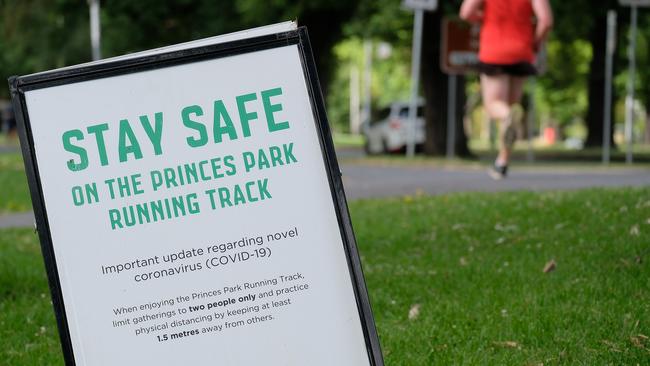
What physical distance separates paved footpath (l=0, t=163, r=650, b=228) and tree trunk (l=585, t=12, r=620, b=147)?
51.8 feet

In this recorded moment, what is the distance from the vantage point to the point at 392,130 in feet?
96.1

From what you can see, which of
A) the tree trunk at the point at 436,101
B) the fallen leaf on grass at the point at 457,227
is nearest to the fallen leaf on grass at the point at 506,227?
the fallen leaf on grass at the point at 457,227

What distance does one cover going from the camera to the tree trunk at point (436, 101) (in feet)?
82.3

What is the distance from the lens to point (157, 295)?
3.32 meters

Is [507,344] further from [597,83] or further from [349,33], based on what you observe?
[597,83]

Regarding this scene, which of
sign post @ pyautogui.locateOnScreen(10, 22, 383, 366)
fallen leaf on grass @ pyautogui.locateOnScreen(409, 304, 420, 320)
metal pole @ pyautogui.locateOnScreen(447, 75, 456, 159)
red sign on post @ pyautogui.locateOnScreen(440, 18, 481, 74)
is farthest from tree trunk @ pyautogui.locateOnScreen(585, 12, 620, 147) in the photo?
sign post @ pyautogui.locateOnScreen(10, 22, 383, 366)

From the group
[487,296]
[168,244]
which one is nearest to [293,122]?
[168,244]

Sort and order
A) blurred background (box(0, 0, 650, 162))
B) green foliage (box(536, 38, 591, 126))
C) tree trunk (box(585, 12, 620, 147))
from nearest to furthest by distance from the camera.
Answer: blurred background (box(0, 0, 650, 162)) → tree trunk (box(585, 12, 620, 147)) → green foliage (box(536, 38, 591, 126))

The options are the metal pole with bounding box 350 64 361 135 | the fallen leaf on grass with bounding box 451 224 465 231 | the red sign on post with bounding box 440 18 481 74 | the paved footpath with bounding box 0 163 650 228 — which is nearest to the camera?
the fallen leaf on grass with bounding box 451 224 465 231

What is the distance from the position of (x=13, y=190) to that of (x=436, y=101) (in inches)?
497

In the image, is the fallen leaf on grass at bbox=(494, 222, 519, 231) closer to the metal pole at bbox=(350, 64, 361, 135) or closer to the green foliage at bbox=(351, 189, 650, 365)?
the green foliage at bbox=(351, 189, 650, 365)

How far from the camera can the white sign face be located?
3.32 meters

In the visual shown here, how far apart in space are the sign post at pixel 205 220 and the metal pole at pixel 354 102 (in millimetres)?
71361

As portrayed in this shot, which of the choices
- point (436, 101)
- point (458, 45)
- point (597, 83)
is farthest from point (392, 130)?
point (458, 45)
